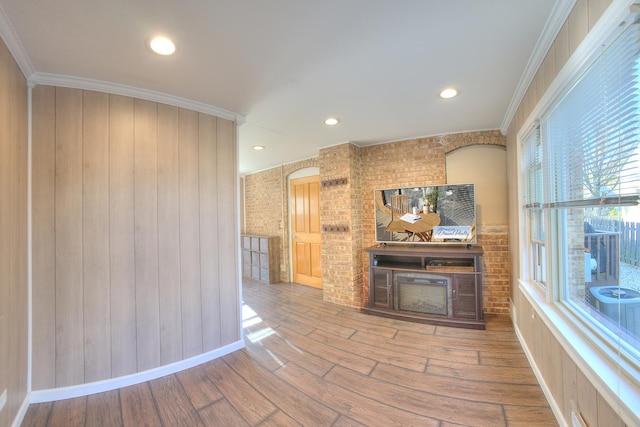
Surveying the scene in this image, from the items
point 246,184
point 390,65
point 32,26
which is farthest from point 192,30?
point 246,184

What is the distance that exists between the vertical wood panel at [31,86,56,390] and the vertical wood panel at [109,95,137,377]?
35 cm

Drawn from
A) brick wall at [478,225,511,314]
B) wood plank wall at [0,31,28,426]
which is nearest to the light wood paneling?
wood plank wall at [0,31,28,426]

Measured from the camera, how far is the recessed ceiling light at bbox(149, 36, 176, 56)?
147 cm

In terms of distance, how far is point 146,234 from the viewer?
6.85 feet

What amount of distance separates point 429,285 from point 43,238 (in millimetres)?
3674

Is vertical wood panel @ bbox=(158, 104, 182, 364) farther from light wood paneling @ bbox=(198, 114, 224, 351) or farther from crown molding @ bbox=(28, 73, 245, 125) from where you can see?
light wood paneling @ bbox=(198, 114, 224, 351)

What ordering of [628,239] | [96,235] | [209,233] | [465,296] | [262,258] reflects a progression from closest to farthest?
[628,239]
[96,235]
[209,233]
[465,296]
[262,258]

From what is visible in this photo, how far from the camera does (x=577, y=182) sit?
1339 millimetres

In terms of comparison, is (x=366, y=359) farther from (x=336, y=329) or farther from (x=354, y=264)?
(x=354, y=264)

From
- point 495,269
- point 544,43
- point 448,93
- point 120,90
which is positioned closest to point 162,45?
point 120,90

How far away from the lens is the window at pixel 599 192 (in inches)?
37.8

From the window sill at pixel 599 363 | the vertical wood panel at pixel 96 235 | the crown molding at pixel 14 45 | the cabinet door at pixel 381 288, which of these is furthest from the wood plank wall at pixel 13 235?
the cabinet door at pixel 381 288

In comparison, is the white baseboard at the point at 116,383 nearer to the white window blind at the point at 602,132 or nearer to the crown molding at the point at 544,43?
the white window blind at the point at 602,132

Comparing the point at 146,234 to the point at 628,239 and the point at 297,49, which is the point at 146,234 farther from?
the point at 628,239
